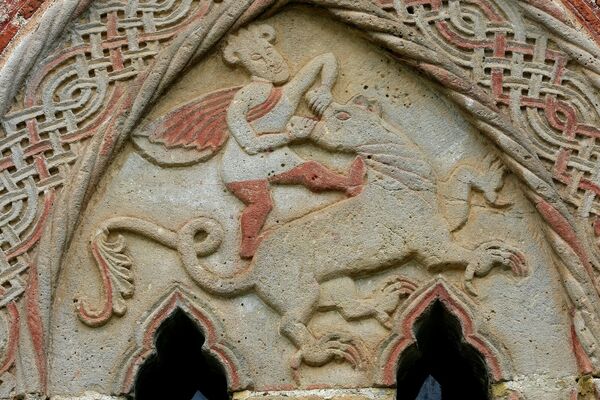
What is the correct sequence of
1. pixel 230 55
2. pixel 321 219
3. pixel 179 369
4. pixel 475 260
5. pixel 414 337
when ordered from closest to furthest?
pixel 414 337 → pixel 475 260 → pixel 321 219 → pixel 179 369 → pixel 230 55

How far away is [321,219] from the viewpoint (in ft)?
25.2

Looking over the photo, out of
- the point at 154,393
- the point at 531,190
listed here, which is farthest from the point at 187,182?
the point at 531,190

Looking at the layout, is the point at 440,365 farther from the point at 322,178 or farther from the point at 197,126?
the point at 197,126

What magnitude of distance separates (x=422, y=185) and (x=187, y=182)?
3.83 ft

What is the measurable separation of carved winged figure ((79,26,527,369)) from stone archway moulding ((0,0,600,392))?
0.21 metres

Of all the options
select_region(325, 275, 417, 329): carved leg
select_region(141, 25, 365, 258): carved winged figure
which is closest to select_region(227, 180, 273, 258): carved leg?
select_region(141, 25, 365, 258): carved winged figure

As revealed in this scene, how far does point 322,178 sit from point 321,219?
22 cm

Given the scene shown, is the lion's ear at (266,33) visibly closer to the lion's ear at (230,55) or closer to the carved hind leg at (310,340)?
the lion's ear at (230,55)

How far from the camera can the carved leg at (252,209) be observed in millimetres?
7641

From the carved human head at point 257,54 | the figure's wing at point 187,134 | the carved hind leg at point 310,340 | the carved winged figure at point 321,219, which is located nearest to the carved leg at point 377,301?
the carved winged figure at point 321,219

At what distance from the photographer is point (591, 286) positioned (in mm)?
7480

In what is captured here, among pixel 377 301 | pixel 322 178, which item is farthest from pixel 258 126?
pixel 377 301

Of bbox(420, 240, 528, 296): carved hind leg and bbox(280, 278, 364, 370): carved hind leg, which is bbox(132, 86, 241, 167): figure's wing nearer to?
bbox(280, 278, 364, 370): carved hind leg

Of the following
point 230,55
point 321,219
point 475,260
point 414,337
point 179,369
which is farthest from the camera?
point 230,55
